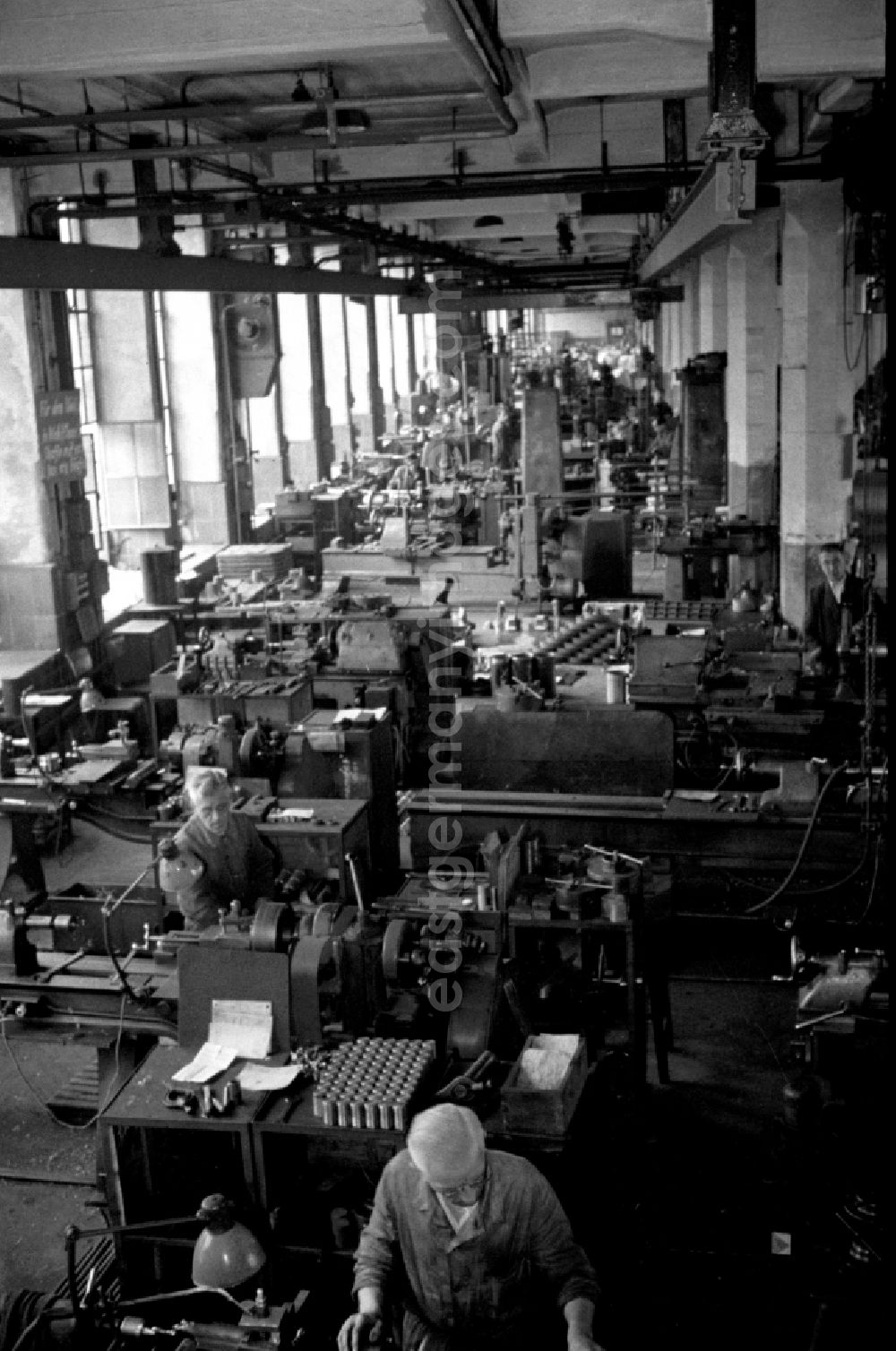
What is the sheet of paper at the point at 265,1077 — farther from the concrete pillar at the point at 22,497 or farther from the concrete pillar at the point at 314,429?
the concrete pillar at the point at 314,429

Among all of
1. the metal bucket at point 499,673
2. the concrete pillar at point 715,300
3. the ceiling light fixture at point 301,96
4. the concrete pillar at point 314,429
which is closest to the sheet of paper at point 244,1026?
the ceiling light fixture at point 301,96

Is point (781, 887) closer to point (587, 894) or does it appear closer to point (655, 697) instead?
point (587, 894)

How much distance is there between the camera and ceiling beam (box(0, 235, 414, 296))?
219 inches

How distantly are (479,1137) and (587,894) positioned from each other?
2.42m

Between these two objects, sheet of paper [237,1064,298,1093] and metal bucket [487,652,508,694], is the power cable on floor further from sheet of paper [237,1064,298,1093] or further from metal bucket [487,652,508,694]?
metal bucket [487,652,508,694]

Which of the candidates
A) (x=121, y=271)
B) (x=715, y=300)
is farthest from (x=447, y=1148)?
(x=715, y=300)

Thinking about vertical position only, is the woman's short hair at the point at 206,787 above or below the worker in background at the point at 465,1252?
above

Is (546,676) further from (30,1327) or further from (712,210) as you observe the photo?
(30,1327)

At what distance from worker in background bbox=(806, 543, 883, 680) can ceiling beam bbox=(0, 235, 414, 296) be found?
361 cm

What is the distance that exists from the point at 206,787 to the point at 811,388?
7.71 metres

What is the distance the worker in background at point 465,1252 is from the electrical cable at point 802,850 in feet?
9.64

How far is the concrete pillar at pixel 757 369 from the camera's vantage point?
46.1 ft

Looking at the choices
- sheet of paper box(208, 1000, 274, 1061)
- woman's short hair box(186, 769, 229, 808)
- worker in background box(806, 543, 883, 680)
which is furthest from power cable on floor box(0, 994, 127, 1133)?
worker in background box(806, 543, 883, 680)

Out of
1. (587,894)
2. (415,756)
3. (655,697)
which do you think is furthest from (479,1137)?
(415,756)
